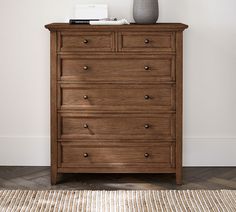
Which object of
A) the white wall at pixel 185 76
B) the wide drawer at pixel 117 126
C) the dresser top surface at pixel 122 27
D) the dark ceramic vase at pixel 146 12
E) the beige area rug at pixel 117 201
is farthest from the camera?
the white wall at pixel 185 76

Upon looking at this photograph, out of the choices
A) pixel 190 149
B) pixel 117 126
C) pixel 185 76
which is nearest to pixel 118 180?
pixel 117 126

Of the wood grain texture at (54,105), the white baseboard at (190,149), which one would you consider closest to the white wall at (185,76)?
the white baseboard at (190,149)

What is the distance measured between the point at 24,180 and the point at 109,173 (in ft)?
2.13

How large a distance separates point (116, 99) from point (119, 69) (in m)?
0.21

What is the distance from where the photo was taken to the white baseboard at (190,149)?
4090mm

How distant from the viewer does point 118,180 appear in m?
3.68

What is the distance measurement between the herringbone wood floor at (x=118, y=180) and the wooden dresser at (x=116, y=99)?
10 cm

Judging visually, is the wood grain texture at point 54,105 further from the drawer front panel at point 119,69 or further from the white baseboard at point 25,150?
the white baseboard at point 25,150

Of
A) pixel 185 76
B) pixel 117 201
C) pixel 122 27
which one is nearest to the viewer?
pixel 117 201

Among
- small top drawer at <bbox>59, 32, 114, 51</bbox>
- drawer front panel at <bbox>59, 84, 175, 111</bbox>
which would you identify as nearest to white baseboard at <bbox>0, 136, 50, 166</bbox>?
drawer front panel at <bbox>59, 84, 175, 111</bbox>

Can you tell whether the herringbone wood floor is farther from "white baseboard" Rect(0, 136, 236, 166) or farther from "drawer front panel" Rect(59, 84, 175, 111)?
"drawer front panel" Rect(59, 84, 175, 111)

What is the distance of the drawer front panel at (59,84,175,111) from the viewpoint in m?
3.51

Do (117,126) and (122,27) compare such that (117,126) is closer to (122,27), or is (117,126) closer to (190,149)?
(122,27)

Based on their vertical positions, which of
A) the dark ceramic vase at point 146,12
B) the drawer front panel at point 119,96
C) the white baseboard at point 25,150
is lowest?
the white baseboard at point 25,150
